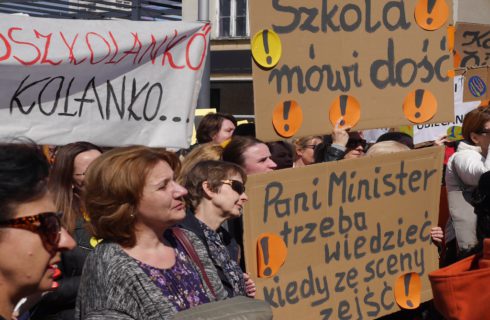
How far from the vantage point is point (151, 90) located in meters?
4.77

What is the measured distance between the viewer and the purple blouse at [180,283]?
2574 millimetres

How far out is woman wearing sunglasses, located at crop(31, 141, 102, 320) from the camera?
10.8 ft

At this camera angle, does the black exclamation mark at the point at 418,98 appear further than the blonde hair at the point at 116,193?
Yes

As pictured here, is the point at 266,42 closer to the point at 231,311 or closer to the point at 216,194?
the point at 216,194

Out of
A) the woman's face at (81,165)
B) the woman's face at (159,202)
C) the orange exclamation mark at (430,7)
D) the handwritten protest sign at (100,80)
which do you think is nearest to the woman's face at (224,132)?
the handwritten protest sign at (100,80)

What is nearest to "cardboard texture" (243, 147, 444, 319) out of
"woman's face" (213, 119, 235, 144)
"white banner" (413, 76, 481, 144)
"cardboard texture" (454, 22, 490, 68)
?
"woman's face" (213, 119, 235, 144)

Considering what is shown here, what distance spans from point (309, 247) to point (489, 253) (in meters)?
1.22

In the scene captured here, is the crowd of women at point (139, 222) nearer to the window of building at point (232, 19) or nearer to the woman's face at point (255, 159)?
the woman's face at point (255, 159)

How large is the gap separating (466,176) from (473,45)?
3102 mm

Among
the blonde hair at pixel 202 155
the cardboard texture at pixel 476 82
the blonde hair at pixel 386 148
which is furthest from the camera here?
the cardboard texture at pixel 476 82

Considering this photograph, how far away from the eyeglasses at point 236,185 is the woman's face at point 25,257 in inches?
64.8

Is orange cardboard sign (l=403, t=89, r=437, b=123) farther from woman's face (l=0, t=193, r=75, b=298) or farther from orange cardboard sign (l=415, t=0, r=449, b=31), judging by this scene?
woman's face (l=0, t=193, r=75, b=298)

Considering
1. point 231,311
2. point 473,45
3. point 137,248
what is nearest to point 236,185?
point 137,248

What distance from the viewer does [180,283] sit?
2.65m
